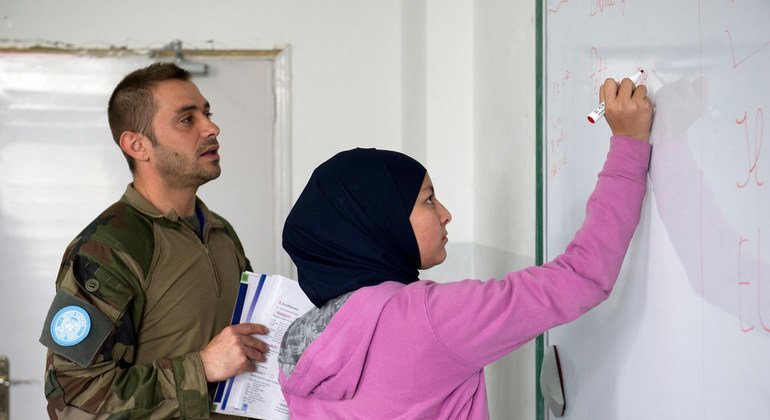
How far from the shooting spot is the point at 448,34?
6.96 feet

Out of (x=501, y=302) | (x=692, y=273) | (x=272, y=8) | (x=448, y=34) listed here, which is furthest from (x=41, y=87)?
(x=692, y=273)

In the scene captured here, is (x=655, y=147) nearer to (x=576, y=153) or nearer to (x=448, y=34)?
(x=576, y=153)

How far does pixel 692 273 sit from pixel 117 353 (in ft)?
3.43

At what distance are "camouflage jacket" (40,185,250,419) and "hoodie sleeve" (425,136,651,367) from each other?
2.32ft

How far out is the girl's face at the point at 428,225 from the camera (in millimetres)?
1035

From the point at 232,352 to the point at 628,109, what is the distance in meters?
0.86

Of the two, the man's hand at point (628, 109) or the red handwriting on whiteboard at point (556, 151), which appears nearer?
the man's hand at point (628, 109)

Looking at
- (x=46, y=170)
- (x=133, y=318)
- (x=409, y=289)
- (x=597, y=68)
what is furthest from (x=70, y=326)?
(x=46, y=170)

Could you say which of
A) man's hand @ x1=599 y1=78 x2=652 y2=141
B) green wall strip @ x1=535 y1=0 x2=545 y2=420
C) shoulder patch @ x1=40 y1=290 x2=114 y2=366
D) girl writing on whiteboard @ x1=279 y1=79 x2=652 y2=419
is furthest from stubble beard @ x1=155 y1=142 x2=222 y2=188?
man's hand @ x1=599 y1=78 x2=652 y2=141

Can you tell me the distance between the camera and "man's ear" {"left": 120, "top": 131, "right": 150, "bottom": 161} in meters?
1.66

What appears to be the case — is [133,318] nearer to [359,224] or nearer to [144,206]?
[144,206]

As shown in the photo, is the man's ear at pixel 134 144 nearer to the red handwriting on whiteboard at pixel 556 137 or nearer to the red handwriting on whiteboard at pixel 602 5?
the red handwriting on whiteboard at pixel 556 137

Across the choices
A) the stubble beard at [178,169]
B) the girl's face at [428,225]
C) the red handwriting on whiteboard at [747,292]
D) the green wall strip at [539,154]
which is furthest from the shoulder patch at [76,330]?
the red handwriting on whiteboard at [747,292]

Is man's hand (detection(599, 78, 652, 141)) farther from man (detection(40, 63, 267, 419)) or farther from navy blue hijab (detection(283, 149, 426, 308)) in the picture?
man (detection(40, 63, 267, 419))
